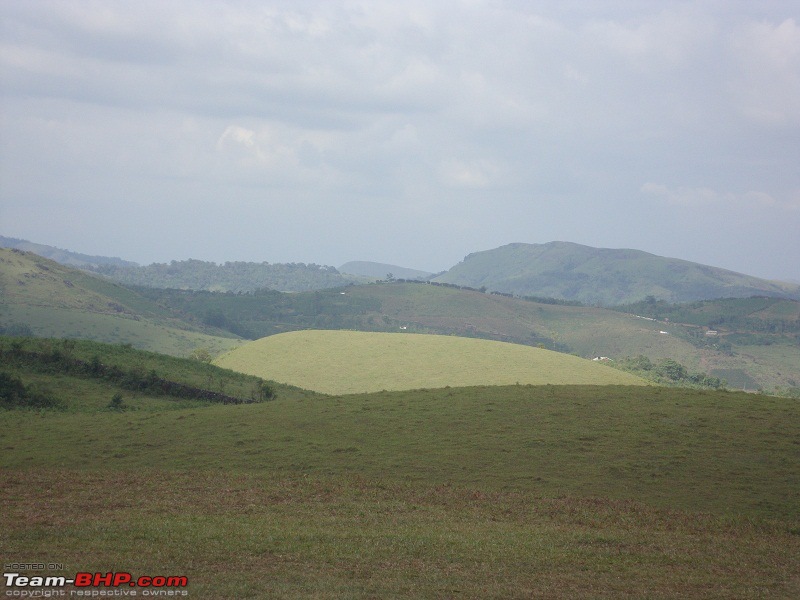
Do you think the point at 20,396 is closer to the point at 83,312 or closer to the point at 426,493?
the point at 426,493

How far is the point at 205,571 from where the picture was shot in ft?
44.6

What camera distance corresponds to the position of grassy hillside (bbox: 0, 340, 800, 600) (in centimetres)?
1424

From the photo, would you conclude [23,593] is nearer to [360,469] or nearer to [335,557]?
[335,557]

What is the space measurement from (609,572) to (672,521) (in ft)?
18.7

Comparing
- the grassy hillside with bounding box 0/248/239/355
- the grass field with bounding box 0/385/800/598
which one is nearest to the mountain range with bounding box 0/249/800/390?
the grassy hillside with bounding box 0/248/239/355

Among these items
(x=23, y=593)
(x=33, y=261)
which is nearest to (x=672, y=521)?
(x=23, y=593)

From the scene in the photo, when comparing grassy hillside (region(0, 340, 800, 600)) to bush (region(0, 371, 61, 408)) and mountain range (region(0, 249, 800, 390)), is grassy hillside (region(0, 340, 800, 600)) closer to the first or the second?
bush (region(0, 371, 61, 408))

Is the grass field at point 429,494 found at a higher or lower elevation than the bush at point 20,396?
higher

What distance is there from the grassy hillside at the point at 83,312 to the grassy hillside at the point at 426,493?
10427cm

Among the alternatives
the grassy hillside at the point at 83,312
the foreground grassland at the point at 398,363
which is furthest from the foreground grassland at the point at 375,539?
the grassy hillside at the point at 83,312

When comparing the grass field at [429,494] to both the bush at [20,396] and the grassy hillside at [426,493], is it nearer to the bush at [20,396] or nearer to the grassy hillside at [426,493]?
the grassy hillside at [426,493]

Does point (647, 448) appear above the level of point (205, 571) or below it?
above

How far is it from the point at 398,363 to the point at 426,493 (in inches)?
1639

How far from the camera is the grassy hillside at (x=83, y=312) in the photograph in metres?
134
